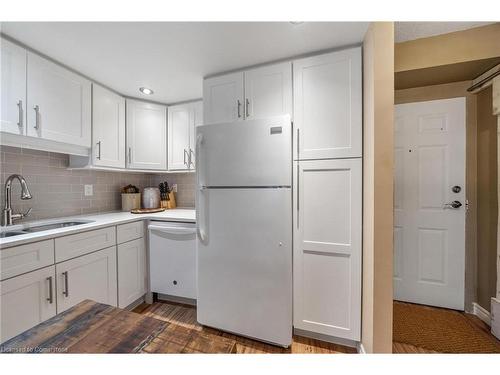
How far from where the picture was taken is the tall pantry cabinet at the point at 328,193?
4.47 ft

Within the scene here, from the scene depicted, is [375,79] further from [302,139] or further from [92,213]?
[92,213]

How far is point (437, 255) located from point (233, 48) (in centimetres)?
249

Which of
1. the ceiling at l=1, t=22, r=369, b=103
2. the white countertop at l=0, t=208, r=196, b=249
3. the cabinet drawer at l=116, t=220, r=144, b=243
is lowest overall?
the cabinet drawer at l=116, t=220, r=144, b=243

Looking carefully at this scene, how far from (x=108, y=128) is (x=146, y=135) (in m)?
0.37

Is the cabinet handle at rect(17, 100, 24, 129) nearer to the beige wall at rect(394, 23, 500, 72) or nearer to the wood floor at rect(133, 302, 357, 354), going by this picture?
the wood floor at rect(133, 302, 357, 354)

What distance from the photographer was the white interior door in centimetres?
183

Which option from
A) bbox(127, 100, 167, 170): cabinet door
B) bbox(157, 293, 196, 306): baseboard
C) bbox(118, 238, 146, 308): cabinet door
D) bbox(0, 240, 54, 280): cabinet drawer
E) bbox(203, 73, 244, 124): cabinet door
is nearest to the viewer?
bbox(0, 240, 54, 280): cabinet drawer

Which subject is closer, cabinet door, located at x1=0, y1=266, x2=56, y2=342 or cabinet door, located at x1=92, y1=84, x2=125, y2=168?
cabinet door, located at x1=0, y1=266, x2=56, y2=342

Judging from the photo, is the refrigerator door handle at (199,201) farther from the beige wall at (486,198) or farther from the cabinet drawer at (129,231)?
the beige wall at (486,198)

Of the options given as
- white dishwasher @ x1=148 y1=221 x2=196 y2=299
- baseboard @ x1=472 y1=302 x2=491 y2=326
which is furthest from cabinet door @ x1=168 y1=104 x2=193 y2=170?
baseboard @ x1=472 y1=302 x2=491 y2=326

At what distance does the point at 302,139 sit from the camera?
1.48 m

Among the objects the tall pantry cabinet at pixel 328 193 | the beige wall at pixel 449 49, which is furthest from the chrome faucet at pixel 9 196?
the beige wall at pixel 449 49

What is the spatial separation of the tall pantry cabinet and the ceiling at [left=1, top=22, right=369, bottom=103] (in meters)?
0.17
